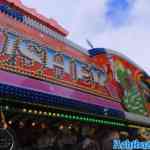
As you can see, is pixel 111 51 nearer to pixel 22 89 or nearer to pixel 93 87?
pixel 93 87

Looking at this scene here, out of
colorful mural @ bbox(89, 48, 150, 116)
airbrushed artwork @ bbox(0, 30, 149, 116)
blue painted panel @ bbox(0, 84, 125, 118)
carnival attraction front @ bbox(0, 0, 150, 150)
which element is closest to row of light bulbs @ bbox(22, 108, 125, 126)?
carnival attraction front @ bbox(0, 0, 150, 150)

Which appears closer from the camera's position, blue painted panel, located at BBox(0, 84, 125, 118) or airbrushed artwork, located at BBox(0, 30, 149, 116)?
blue painted panel, located at BBox(0, 84, 125, 118)

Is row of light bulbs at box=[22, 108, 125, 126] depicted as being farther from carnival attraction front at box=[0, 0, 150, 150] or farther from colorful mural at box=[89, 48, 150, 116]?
colorful mural at box=[89, 48, 150, 116]

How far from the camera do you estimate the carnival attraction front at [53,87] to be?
9539mm

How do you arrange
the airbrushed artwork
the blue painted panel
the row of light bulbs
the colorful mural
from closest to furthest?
the blue painted panel < the row of light bulbs < the airbrushed artwork < the colorful mural

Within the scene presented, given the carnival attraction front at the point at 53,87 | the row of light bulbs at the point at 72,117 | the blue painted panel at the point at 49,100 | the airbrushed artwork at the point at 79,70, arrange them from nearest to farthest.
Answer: the blue painted panel at the point at 49,100
the row of light bulbs at the point at 72,117
the carnival attraction front at the point at 53,87
the airbrushed artwork at the point at 79,70

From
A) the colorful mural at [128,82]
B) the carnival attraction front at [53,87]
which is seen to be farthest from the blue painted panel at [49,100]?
the colorful mural at [128,82]

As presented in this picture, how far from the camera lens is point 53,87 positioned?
35.9ft

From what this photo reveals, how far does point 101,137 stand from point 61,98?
441 cm

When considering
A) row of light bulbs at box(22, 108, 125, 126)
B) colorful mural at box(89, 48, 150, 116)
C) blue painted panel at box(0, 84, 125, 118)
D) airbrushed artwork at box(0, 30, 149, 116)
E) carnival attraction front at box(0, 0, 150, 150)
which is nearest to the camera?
blue painted panel at box(0, 84, 125, 118)

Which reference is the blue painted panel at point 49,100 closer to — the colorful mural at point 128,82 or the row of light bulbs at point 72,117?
the row of light bulbs at point 72,117

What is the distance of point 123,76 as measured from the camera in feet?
57.5

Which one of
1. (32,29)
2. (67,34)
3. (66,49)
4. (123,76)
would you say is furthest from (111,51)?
(32,29)

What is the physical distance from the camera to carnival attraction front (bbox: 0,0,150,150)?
9.54m
